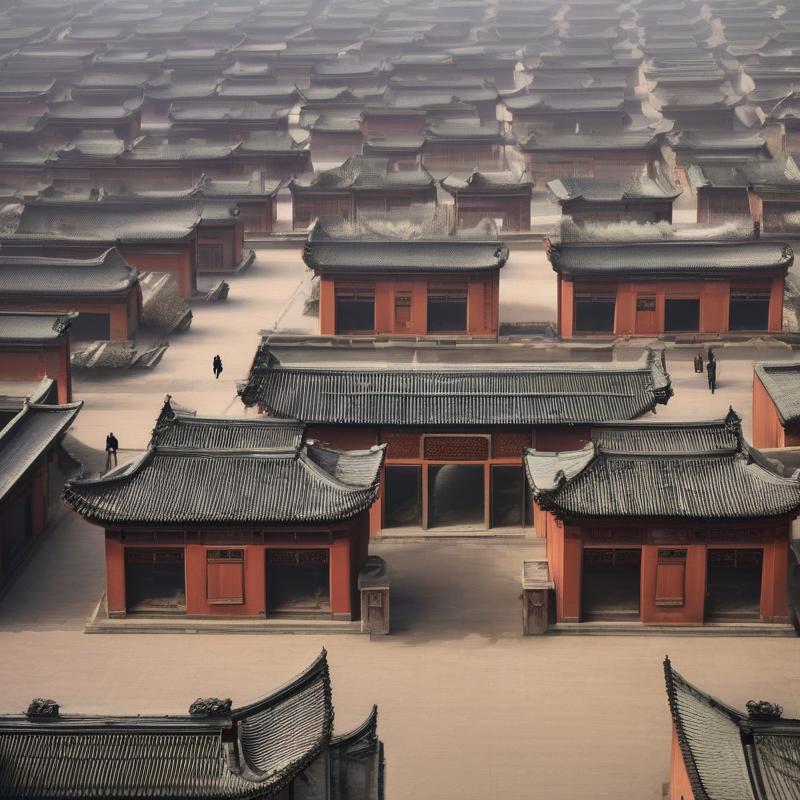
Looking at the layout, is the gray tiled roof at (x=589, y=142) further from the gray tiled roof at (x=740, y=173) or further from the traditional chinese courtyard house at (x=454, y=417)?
the traditional chinese courtyard house at (x=454, y=417)

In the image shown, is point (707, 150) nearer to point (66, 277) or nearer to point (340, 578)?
point (66, 277)

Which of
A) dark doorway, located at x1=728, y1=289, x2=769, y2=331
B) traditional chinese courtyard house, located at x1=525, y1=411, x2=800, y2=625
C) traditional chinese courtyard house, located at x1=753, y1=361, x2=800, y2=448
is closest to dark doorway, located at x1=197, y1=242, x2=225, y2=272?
dark doorway, located at x1=728, y1=289, x2=769, y2=331

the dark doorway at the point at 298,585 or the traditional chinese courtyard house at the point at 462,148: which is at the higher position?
the traditional chinese courtyard house at the point at 462,148

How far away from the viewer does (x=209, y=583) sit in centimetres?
3341

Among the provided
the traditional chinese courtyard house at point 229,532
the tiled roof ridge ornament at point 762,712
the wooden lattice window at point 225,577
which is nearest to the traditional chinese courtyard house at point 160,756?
the tiled roof ridge ornament at point 762,712

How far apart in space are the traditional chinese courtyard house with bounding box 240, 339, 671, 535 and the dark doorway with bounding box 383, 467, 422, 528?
0.02 meters

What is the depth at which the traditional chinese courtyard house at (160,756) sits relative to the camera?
2159cm

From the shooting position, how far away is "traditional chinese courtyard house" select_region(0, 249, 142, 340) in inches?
2343

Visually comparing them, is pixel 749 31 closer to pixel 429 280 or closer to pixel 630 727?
pixel 429 280

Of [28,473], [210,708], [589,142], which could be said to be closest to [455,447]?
[28,473]

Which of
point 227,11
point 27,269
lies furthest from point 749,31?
point 27,269

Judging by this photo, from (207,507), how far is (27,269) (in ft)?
99.9

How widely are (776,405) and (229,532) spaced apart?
1647 cm

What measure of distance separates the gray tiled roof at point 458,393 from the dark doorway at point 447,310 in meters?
20.4
